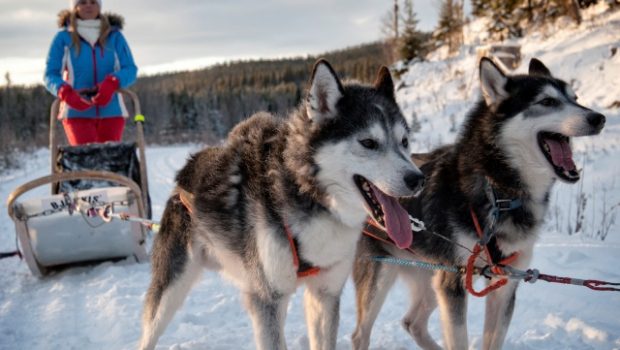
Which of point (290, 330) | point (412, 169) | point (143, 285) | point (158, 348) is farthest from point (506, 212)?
point (143, 285)

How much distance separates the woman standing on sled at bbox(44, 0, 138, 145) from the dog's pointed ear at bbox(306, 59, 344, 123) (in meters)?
2.76

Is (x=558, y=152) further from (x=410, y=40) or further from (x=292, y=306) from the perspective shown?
(x=410, y=40)

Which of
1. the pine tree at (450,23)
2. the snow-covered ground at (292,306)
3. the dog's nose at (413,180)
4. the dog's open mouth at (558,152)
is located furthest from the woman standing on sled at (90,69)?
the pine tree at (450,23)

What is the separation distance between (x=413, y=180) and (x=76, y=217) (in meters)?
2.95

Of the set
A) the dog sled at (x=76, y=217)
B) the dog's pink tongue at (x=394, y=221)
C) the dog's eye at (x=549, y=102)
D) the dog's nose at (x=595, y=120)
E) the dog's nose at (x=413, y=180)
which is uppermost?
the dog's eye at (x=549, y=102)

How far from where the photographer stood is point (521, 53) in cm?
1154

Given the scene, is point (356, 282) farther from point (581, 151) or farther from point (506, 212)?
point (581, 151)

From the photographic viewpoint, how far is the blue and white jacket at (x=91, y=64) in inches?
163

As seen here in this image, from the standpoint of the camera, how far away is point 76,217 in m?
3.66

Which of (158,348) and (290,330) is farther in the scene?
(290,330)

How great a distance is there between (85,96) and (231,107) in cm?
5596

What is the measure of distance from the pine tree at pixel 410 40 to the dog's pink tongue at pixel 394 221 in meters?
19.2

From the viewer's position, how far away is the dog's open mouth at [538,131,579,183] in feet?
7.18

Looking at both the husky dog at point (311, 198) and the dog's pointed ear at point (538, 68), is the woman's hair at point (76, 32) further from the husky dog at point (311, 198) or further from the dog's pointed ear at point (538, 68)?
the dog's pointed ear at point (538, 68)
